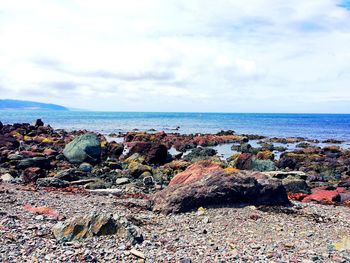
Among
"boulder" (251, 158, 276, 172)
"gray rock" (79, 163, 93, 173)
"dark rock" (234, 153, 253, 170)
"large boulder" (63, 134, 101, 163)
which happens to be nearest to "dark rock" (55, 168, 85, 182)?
"gray rock" (79, 163, 93, 173)

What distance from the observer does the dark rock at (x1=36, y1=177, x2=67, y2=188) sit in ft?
61.4

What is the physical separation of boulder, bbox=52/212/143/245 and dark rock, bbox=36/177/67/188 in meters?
9.22

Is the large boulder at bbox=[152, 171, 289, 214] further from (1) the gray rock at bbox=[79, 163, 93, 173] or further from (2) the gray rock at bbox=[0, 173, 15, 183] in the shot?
(1) the gray rock at bbox=[79, 163, 93, 173]

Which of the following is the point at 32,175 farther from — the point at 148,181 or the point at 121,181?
the point at 148,181

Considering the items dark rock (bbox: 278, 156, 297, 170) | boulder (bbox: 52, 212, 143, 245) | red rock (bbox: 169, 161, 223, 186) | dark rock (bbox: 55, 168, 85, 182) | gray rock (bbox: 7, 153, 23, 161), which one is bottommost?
dark rock (bbox: 278, 156, 297, 170)

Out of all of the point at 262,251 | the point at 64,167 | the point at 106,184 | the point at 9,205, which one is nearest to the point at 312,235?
the point at 262,251

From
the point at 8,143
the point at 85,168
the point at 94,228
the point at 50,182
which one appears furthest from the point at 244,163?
the point at 8,143

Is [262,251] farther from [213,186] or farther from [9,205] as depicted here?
[9,205]

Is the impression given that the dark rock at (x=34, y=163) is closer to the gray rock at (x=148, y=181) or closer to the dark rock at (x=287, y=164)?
the gray rock at (x=148, y=181)

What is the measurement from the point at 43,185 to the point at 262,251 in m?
12.1

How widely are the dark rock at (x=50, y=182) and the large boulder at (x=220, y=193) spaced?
642 cm

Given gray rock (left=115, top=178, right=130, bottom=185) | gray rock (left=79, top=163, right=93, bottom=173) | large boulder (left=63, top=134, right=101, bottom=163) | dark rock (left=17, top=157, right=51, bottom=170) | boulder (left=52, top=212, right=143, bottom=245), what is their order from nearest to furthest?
boulder (left=52, top=212, right=143, bottom=245) → gray rock (left=115, top=178, right=130, bottom=185) → dark rock (left=17, top=157, right=51, bottom=170) → gray rock (left=79, top=163, right=93, bottom=173) → large boulder (left=63, top=134, right=101, bottom=163)

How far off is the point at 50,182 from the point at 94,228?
981cm

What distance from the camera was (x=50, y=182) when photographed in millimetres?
18828
